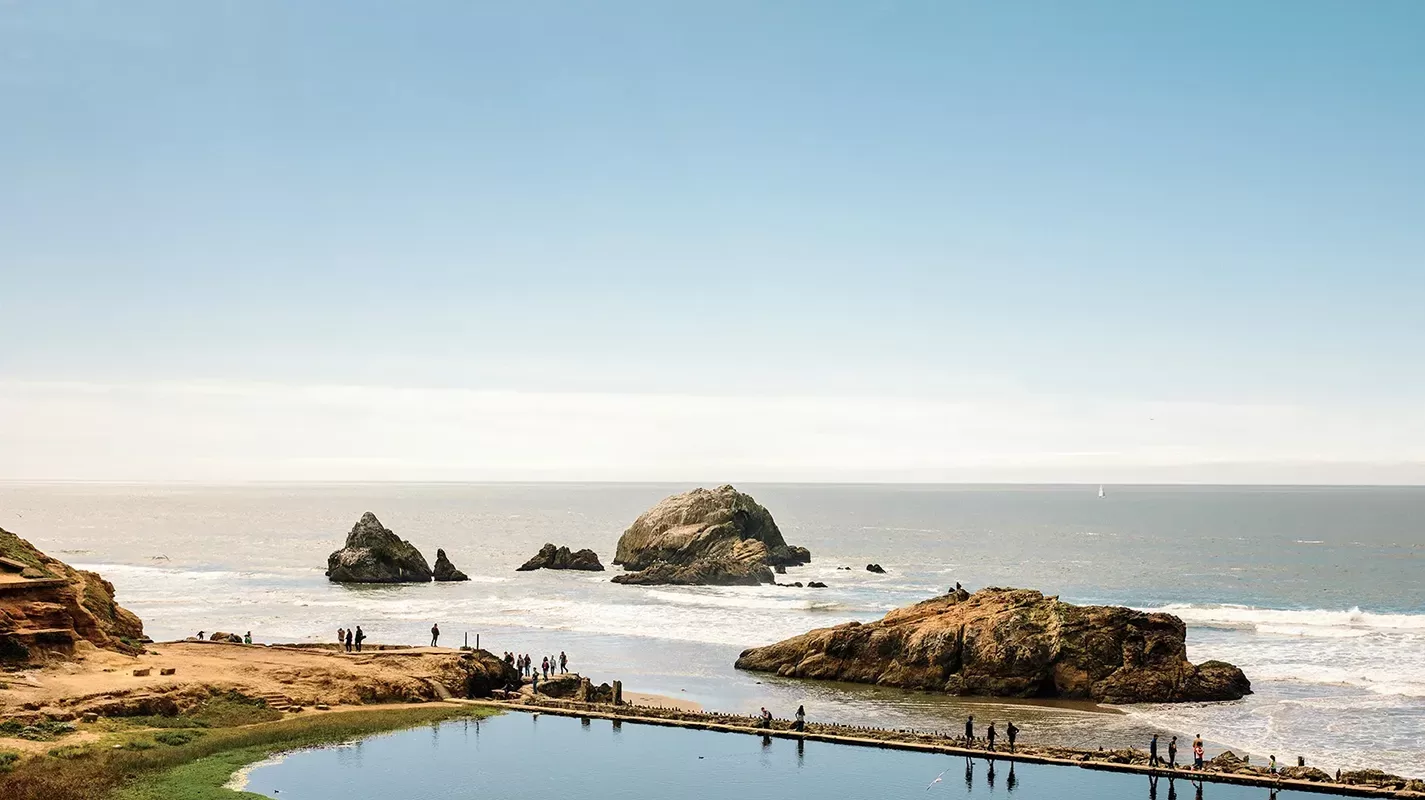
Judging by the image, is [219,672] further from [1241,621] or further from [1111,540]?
[1111,540]

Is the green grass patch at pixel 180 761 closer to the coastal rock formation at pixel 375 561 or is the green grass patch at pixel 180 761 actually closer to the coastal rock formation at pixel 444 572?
the coastal rock formation at pixel 375 561

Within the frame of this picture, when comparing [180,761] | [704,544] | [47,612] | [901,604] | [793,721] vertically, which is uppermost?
[47,612]

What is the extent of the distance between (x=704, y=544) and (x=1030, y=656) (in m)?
64.1

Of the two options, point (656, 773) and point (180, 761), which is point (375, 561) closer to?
point (180, 761)

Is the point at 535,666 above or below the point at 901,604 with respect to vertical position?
below

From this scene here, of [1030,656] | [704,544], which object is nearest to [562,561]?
[704,544]

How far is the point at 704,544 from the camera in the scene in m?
120

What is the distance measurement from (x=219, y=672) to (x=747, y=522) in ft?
269

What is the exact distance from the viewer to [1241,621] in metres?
85.6

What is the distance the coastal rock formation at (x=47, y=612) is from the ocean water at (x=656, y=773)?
13353 mm

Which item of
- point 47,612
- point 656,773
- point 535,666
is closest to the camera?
point 656,773

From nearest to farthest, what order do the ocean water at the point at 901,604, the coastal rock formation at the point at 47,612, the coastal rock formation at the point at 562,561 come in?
the coastal rock formation at the point at 47,612 → the ocean water at the point at 901,604 → the coastal rock formation at the point at 562,561

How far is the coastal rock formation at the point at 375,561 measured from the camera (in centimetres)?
11225

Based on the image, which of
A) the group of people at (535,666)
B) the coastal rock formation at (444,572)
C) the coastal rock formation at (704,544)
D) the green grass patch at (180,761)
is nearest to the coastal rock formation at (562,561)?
the coastal rock formation at (704,544)
